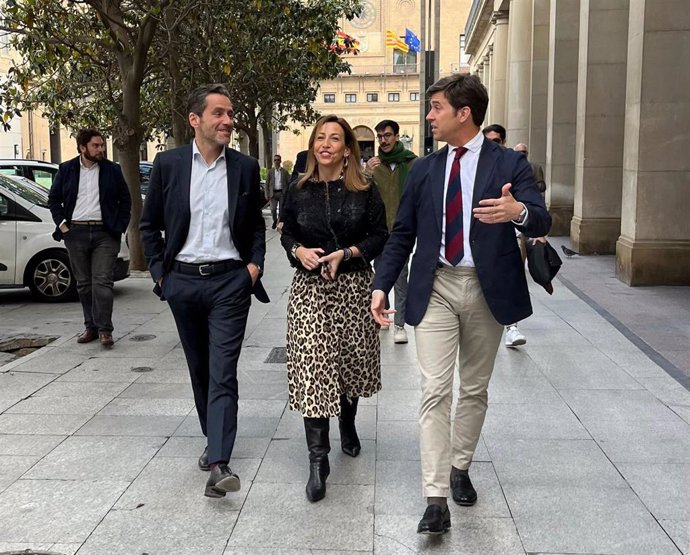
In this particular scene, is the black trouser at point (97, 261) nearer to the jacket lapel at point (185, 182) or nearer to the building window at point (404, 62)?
the jacket lapel at point (185, 182)

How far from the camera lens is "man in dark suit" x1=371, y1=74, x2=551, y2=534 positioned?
3992 mm

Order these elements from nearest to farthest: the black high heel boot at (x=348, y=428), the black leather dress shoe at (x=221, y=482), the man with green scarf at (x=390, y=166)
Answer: the black leather dress shoe at (x=221, y=482), the black high heel boot at (x=348, y=428), the man with green scarf at (x=390, y=166)

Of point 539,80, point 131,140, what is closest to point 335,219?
point 131,140

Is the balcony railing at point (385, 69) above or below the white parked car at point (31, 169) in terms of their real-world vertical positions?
above

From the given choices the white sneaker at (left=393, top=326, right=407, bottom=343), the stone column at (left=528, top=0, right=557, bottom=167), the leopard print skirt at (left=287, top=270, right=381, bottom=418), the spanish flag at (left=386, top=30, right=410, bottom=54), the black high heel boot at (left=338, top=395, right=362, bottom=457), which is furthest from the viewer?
the spanish flag at (left=386, top=30, right=410, bottom=54)

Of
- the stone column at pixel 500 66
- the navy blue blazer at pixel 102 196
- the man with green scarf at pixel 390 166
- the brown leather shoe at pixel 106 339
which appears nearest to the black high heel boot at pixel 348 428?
the man with green scarf at pixel 390 166

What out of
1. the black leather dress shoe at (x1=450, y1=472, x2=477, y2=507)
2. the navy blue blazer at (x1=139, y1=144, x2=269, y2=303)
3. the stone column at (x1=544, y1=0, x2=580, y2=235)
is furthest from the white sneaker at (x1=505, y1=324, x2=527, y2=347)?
the stone column at (x1=544, y1=0, x2=580, y2=235)

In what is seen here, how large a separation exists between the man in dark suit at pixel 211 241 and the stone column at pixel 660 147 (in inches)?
319

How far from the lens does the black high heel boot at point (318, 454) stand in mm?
4379

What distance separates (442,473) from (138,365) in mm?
4167

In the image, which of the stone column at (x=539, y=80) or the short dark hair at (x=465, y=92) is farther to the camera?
the stone column at (x=539, y=80)

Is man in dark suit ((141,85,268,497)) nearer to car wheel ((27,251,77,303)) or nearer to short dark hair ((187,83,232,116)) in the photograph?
short dark hair ((187,83,232,116))

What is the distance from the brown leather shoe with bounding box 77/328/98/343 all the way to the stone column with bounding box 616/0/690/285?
274 inches

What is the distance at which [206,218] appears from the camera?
4.61 m
